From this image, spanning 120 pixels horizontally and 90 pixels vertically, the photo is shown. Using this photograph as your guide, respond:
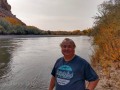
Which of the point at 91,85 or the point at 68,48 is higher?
the point at 68,48

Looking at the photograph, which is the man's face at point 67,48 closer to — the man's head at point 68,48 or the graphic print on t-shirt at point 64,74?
the man's head at point 68,48

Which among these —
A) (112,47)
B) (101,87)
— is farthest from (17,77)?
(101,87)

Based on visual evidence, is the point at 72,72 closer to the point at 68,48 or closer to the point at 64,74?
the point at 64,74

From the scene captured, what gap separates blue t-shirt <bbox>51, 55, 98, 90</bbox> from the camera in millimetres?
4156

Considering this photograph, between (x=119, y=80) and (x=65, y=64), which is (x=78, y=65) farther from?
(x=119, y=80)

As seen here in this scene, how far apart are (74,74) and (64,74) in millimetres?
145

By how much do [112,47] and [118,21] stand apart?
9.43 ft

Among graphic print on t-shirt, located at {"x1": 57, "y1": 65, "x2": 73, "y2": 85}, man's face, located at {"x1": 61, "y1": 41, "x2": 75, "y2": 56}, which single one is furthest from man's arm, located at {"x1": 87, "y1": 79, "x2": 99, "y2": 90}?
man's face, located at {"x1": 61, "y1": 41, "x2": 75, "y2": 56}

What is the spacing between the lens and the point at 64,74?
13.6 ft

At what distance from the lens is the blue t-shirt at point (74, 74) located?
416 centimetres

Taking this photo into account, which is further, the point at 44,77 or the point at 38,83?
the point at 44,77

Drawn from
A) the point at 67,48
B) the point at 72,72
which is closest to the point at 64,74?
the point at 72,72

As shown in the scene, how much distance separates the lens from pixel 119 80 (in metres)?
10.7

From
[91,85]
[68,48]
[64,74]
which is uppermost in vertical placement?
[68,48]
